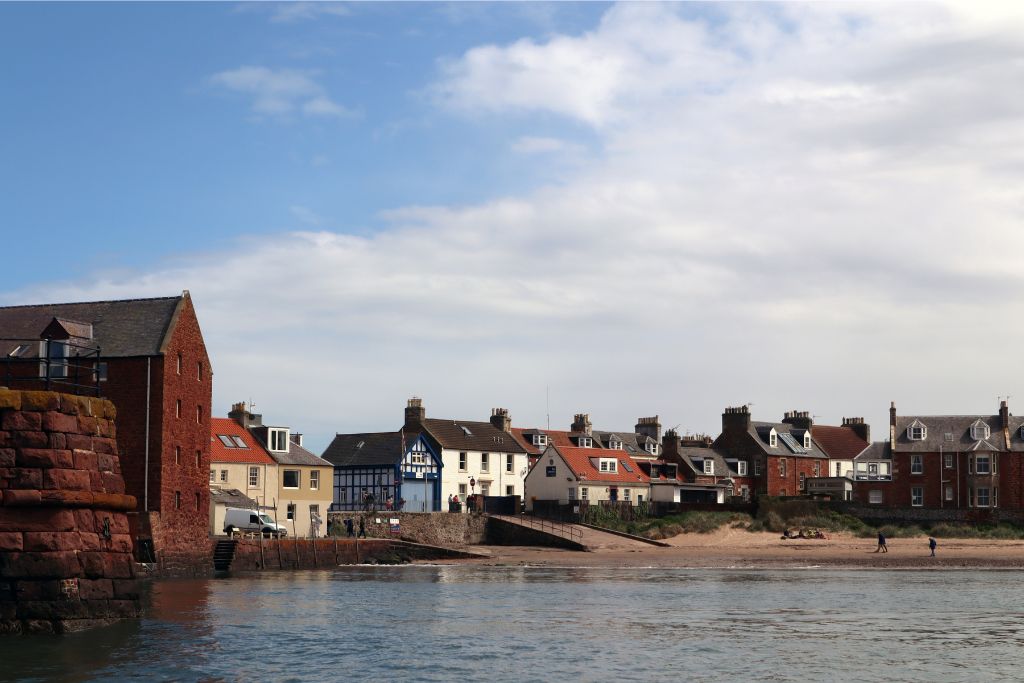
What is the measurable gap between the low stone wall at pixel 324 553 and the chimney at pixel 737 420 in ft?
135

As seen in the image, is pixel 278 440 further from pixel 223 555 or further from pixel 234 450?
pixel 223 555

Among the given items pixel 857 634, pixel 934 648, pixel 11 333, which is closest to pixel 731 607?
pixel 857 634

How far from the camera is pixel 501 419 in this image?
110125 millimetres

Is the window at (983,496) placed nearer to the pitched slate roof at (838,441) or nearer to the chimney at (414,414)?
the pitched slate roof at (838,441)

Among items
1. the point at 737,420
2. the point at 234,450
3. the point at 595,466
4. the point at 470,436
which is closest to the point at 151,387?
the point at 234,450

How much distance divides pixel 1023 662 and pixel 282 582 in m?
37.1

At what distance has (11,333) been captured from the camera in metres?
61.7

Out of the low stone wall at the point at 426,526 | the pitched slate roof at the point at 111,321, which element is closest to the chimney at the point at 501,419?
the low stone wall at the point at 426,526

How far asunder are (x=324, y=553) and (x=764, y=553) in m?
31.5

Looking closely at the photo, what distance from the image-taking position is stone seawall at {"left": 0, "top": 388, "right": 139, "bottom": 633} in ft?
97.3

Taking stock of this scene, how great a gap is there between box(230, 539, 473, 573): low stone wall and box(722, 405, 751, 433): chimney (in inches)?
1621

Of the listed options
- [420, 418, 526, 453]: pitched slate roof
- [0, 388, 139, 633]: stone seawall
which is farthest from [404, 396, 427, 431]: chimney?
[0, 388, 139, 633]: stone seawall

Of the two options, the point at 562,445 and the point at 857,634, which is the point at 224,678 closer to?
the point at 857,634

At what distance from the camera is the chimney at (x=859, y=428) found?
12031 centimetres
